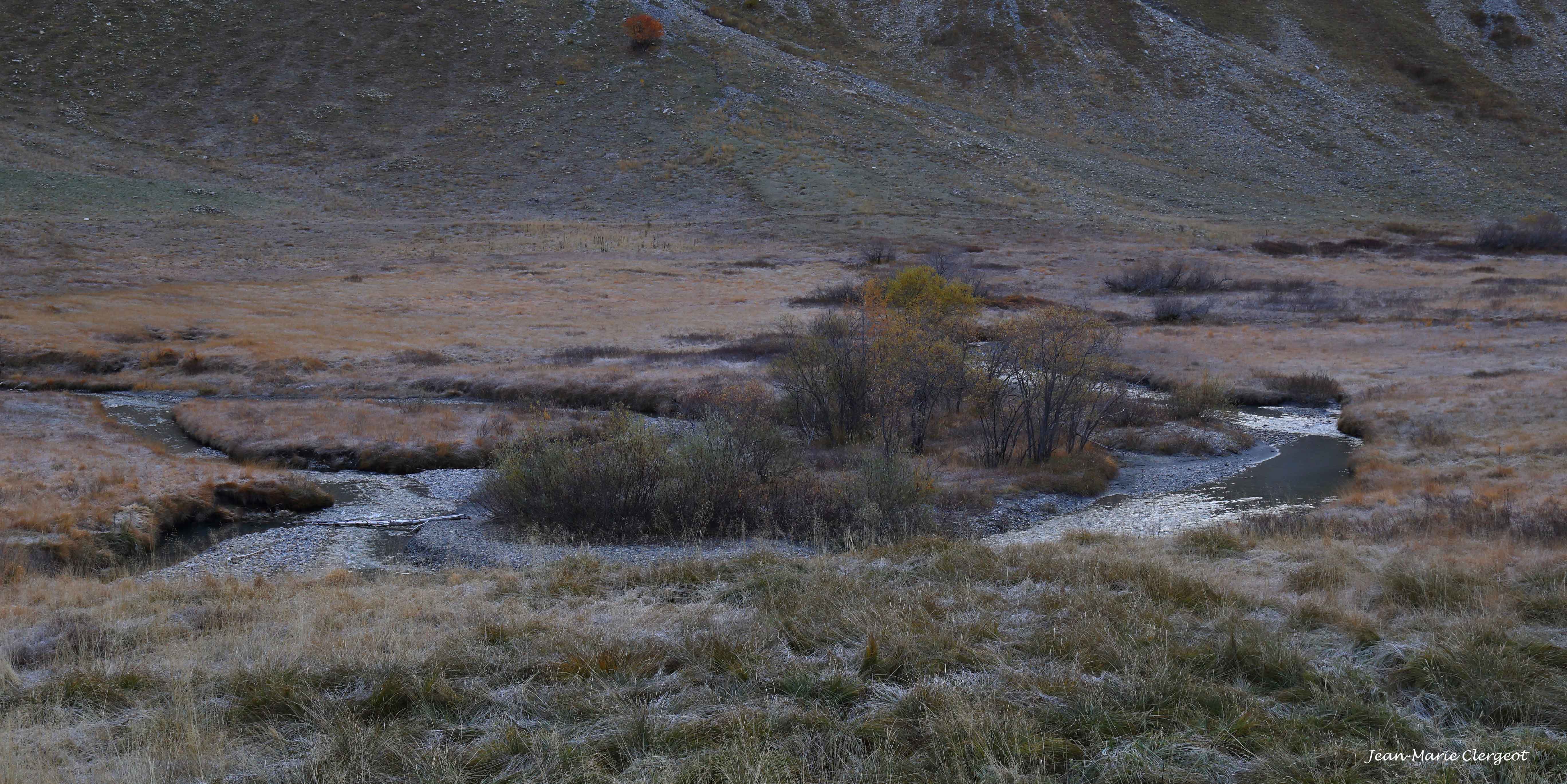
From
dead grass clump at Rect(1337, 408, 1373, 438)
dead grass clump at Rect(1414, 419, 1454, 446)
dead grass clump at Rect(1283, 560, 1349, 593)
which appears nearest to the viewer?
dead grass clump at Rect(1283, 560, 1349, 593)

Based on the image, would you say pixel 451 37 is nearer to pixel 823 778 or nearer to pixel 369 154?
pixel 369 154

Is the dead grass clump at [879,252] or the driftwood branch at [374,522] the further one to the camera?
the dead grass clump at [879,252]

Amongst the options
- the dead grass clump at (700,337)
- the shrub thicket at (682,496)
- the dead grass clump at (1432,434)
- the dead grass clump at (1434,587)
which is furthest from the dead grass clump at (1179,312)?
the dead grass clump at (1434,587)

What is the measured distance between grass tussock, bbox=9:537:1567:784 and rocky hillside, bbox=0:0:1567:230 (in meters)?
54.0

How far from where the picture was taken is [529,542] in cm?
1526

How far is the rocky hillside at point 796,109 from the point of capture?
64125 millimetres

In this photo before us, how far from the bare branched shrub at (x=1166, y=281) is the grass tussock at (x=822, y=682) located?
3641cm

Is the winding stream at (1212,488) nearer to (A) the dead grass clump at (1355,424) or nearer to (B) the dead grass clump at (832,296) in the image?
(A) the dead grass clump at (1355,424)

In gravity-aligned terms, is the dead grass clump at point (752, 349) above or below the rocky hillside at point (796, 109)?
below

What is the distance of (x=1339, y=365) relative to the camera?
28688 millimetres

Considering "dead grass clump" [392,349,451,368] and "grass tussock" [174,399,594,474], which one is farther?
"dead grass clump" [392,349,451,368]

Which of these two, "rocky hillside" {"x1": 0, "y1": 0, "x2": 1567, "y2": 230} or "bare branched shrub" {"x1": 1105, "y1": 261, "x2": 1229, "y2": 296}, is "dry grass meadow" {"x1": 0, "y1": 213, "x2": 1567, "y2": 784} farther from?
"rocky hillside" {"x1": 0, "y1": 0, "x2": 1567, "y2": 230}

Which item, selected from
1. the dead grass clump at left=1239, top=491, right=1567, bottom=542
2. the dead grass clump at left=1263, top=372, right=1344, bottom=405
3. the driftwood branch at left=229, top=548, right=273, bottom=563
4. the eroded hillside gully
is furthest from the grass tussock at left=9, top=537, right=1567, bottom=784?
the dead grass clump at left=1263, top=372, right=1344, bottom=405

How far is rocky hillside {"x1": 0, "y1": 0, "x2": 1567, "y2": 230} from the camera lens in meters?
64.1
